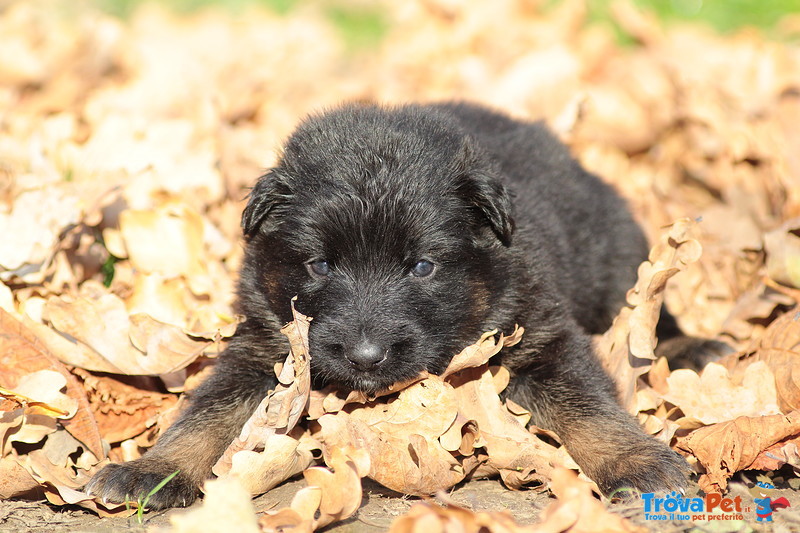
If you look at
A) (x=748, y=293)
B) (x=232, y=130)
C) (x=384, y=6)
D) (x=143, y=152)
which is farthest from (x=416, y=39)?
(x=748, y=293)

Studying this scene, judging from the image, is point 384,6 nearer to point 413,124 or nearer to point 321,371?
point 413,124

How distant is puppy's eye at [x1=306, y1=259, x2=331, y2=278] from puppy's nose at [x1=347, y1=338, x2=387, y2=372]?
42cm

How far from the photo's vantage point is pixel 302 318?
3.41 meters

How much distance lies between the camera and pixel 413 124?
3848 mm

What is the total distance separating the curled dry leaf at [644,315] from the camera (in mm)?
3877

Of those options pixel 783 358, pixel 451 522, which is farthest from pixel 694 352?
pixel 451 522

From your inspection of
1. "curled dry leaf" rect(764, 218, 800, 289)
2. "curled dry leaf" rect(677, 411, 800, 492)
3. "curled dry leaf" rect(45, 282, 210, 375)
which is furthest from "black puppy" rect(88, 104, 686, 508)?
"curled dry leaf" rect(764, 218, 800, 289)

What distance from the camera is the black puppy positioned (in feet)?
11.2

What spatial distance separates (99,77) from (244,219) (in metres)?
4.72

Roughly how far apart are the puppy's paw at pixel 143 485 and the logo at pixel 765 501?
214 cm

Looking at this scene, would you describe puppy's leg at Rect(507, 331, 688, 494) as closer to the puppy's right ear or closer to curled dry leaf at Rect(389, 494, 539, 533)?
curled dry leaf at Rect(389, 494, 539, 533)

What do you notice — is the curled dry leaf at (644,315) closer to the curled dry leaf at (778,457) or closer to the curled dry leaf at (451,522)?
the curled dry leaf at (778,457)

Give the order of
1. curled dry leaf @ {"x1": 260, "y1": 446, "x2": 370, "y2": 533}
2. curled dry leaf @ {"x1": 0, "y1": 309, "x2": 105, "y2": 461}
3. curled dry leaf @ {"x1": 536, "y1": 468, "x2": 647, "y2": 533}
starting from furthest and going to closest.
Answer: curled dry leaf @ {"x1": 0, "y1": 309, "x2": 105, "y2": 461}
curled dry leaf @ {"x1": 260, "y1": 446, "x2": 370, "y2": 533}
curled dry leaf @ {"x1": 536, "y1": 468, "x2": 647, "y2": 533}

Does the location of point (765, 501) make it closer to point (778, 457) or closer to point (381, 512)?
point (778, 457)
